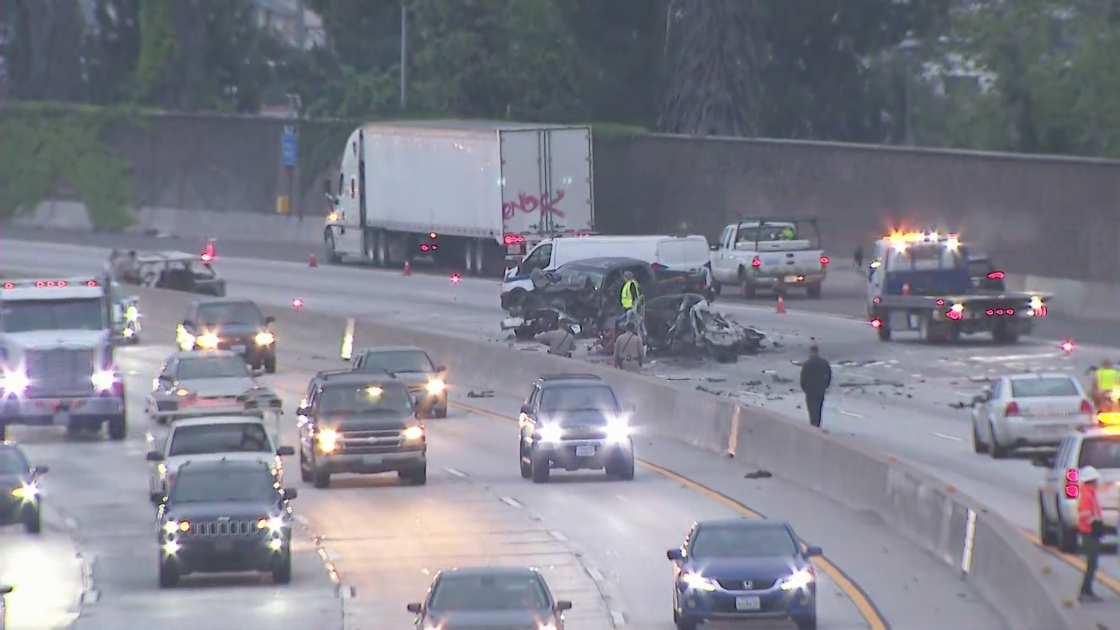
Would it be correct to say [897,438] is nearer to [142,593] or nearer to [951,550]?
[951,550]

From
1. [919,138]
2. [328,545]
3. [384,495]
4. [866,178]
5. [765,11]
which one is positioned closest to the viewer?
[328,545]

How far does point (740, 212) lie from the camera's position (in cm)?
6712

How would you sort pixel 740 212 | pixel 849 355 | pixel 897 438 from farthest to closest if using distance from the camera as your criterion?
pixel 740 212 → pixel 849 355 → pixel 897 438

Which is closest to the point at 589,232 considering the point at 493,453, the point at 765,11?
the point at 765,11

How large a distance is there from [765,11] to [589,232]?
17.9 m

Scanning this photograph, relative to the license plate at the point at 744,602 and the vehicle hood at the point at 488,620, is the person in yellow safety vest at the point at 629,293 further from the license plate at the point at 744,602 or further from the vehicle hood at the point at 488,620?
the vehicle hood at the point at 488,620

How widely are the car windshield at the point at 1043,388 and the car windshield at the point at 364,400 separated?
9.43 meters

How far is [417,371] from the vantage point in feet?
137

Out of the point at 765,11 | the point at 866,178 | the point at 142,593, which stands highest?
the point at 765,11

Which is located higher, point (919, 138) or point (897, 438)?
point (919, 138)

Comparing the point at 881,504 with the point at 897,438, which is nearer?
the point at 881,504

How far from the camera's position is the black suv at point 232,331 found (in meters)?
49.8

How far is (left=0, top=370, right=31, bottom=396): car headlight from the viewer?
4012 centimetres

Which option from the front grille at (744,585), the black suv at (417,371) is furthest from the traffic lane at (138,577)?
the black suv at (417,371)
